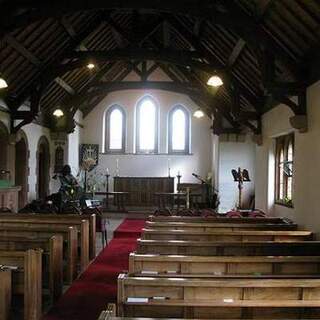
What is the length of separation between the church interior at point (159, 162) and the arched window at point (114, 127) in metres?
0.05

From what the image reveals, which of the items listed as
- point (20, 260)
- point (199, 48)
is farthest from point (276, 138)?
point (20, 260)

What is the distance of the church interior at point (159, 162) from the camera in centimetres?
394

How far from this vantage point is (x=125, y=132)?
1712 cm

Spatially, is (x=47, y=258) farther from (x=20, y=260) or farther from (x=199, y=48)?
(x=199, y=48)

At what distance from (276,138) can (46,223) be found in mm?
4905

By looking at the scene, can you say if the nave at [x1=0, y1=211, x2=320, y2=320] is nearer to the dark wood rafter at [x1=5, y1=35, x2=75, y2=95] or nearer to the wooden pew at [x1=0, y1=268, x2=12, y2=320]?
the wooden pew at [x1=0, y1=268, x2=12, y2=320]

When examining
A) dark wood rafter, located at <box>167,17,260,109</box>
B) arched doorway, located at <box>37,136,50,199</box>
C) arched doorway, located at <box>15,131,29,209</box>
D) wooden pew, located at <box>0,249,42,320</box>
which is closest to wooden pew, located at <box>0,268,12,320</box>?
wooden pew, located at <box>0,249,42,320</box>

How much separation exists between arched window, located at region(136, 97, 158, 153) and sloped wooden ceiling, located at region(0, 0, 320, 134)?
1.62 meters

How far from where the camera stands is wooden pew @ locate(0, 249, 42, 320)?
13.9 feet

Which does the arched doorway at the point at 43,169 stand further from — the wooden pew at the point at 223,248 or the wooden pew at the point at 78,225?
the wooden pew at the point at 223,248

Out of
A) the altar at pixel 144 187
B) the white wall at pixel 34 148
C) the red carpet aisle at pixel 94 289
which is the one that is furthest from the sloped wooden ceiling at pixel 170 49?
the red carpet aisle at pixel 94 289

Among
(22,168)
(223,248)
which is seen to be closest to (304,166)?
(223,248)

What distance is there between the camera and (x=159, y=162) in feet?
55.7

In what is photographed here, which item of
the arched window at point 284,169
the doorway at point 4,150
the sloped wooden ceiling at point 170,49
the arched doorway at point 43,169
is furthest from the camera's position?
the arched doorway at point 43,169
